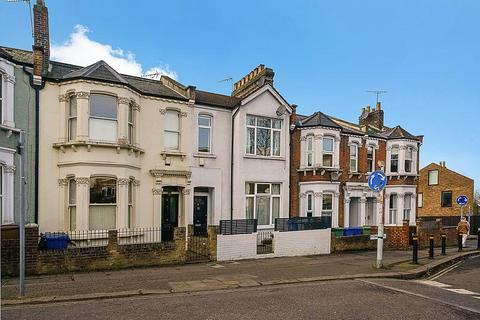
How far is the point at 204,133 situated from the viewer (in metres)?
17.4

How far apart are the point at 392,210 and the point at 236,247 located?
1472 centimetres

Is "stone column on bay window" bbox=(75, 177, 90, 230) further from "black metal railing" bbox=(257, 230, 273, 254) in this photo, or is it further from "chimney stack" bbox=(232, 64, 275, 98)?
"chimney stack" bbox=(232, 64, 275, 98)

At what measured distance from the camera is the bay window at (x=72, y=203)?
1365cm

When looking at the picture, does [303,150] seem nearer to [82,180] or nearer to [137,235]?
[137,235]

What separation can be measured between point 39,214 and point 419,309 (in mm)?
13040

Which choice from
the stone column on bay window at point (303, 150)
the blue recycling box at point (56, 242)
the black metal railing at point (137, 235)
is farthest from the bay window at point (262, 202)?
the blue recycling box at point (56, 242)

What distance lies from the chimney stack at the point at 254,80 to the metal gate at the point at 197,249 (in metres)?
8.24

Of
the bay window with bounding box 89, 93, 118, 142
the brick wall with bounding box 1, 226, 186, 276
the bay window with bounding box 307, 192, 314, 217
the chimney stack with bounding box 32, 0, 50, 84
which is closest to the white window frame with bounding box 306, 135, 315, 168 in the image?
the bay window with bounding box 307, 192, 314, 217

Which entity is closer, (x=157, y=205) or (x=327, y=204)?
(x=157, y=205)

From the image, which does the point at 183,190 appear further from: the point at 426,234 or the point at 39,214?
the point at 426,234

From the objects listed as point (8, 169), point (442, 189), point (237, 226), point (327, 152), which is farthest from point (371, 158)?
point (442, 189)

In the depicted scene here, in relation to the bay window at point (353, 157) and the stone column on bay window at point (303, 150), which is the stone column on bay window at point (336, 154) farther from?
the bay window at point (353, 157)

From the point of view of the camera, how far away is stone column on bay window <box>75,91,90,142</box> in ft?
44.3

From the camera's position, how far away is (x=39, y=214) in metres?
13.4
